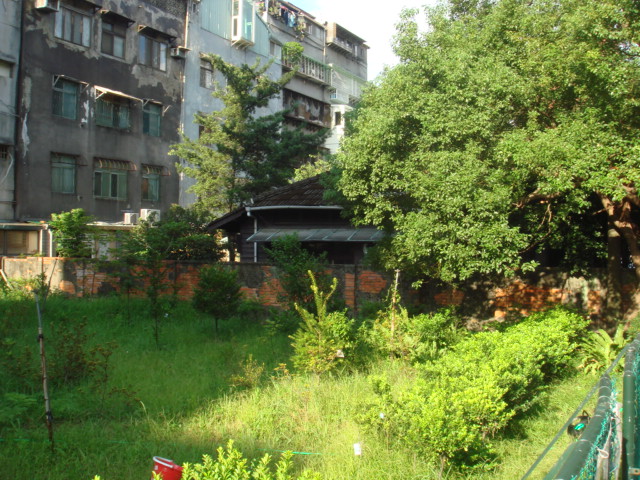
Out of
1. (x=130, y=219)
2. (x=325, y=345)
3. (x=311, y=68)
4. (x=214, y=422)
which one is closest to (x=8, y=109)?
(x=130, y=219)

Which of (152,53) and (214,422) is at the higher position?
(152,53)

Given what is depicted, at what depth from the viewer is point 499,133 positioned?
30.7ft

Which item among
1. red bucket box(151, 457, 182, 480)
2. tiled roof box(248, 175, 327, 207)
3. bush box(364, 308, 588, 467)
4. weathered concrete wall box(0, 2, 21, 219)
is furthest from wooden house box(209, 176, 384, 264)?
red bucket box(151, 457, 182, 480)

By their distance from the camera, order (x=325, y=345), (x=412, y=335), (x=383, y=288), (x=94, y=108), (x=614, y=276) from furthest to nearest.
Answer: (x=94, y=108)
(x=383, y=288)
(x=614, y=276)
(x=412, y=335)
(x=325, y=345)

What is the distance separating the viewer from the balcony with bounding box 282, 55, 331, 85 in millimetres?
Answer: 38162

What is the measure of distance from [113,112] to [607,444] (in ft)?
84.6

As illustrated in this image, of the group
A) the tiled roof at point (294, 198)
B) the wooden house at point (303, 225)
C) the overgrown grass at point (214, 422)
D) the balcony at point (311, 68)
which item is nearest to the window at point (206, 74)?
the balcony at point (311, 68)

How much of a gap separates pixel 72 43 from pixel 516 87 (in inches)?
810

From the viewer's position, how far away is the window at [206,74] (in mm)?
29766

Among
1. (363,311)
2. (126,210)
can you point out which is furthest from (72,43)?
(363,311)

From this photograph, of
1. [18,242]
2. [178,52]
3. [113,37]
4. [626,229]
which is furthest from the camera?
[178,52]

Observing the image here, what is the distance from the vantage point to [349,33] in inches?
1822

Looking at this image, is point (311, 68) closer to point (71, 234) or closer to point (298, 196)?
point (298, 196)

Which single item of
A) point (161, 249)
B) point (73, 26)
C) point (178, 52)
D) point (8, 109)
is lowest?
point (161, 249)
